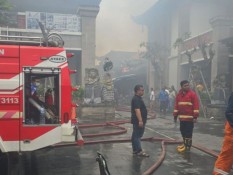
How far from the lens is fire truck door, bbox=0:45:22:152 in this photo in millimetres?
5355

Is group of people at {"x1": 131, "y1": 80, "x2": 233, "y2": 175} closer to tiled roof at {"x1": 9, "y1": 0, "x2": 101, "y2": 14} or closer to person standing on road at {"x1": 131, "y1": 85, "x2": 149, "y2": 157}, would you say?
person standing on road at {"x1": 131, "y1": 85, "x2": 149, "y2": 157}

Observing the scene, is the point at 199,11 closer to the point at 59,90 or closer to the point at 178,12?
the point at 178,12

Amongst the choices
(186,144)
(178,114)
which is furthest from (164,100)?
(186,144)

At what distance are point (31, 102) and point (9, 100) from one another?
447mm

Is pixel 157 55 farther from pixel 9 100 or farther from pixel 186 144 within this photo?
pixel 9 100

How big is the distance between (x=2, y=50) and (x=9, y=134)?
51.9 inches

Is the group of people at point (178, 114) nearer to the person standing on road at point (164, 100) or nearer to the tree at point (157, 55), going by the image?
the person standing on road at point (164, 100)

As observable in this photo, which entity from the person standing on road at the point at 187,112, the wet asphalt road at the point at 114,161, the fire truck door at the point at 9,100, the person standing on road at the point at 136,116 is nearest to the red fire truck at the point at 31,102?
the fire truck door at the point at 9,100

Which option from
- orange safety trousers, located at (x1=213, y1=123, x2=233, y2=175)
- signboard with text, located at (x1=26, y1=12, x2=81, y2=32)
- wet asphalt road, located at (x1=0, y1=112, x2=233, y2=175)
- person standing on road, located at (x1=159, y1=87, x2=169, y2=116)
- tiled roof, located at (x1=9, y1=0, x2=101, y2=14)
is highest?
tiled roof, located at (x1=9, y1=0, x2=101, y2=14)

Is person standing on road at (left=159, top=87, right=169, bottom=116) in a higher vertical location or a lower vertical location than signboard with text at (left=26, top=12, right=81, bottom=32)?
lower

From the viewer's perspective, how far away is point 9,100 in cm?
537

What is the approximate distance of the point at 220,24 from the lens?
17.7 metres

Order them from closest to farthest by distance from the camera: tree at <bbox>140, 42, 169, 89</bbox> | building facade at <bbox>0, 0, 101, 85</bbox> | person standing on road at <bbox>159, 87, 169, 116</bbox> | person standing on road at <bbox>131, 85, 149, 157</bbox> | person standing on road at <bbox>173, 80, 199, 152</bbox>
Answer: person standing on road at <bbox>131, 85, 149, 157</bbox>, person standing on road at <bbox>173, 80, 199, 152</bbox>, person standing on road at <bbox>159, 87, 169, 116</bbox>, building facade at <bbox>0, 0, 101, 85</bbox>, tree at <bbox>140, 42, 169, 89</bbox>

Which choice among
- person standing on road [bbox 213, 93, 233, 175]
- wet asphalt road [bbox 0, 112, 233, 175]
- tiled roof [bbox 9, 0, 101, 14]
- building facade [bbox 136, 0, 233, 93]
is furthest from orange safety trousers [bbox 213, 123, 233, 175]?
tiled roof [bbox 9, 0, 101, 14]
